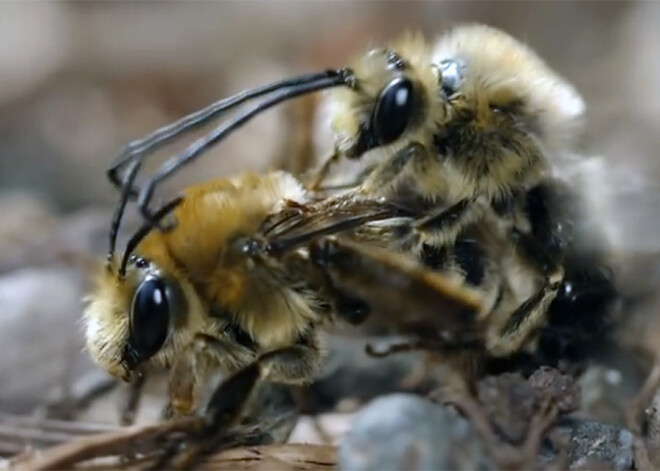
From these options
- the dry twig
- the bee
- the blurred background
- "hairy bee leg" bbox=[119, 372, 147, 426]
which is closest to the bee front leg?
the bee

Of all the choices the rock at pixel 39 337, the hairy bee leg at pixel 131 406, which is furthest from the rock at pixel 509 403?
the rock at pixel 39 337

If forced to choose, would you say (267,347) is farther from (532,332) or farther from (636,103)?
(636,103)

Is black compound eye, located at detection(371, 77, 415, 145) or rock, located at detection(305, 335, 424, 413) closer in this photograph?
black compound eye, located at detection(371, 77, 415, 145)

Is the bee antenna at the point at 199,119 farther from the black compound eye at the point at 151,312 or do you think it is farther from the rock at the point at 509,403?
the rock at the point at 509,403

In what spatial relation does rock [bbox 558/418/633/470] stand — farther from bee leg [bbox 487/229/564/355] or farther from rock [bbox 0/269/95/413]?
rock [bbox 0/269/95/413]

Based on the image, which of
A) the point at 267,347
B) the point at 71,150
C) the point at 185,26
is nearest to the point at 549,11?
the point at 185,26
